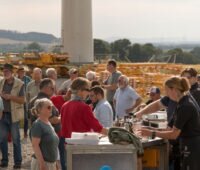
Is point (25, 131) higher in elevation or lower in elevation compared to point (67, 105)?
lower

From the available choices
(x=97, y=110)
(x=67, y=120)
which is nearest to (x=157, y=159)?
(x=67, y=120)

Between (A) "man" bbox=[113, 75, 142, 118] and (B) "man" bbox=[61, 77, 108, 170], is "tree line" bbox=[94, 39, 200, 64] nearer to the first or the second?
(A) "man" bbox=[113, 75, 142, 118]

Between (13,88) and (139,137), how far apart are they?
474cm

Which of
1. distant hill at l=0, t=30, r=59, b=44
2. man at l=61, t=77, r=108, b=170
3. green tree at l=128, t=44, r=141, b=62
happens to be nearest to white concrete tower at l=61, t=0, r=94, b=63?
green tree at l=128, t=44, r=141, b=62

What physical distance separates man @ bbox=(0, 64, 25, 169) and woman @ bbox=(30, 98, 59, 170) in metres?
3.63

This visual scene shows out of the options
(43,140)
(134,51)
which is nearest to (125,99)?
(43,140)

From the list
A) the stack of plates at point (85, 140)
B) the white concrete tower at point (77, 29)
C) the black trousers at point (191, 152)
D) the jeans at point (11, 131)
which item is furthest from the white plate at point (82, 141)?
the white concrete tower at point (77, 29)

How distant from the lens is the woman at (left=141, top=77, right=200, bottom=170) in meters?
7.23

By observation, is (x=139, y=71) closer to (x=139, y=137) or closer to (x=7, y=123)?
(x=7, y=123)

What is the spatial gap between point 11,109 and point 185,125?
5177 millimetres

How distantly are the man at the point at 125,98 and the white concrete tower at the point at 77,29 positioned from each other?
2726 centimetres

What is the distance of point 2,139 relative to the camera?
11844 millimetres

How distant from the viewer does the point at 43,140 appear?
25.9 feet

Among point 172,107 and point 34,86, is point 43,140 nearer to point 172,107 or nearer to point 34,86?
point 172,107
